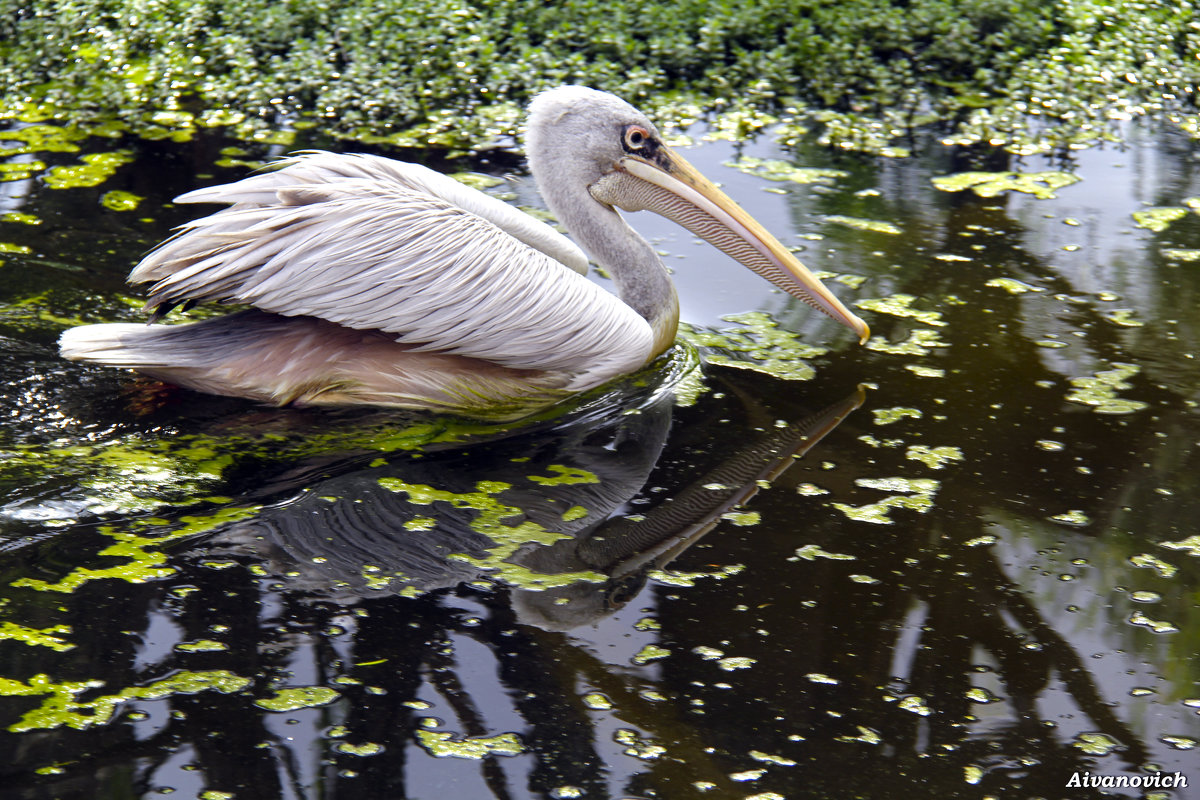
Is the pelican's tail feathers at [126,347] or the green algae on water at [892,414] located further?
the green algae on water at [892,414]

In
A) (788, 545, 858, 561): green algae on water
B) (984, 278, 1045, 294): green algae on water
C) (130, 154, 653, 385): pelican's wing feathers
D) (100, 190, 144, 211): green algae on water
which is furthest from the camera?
(100, 190, 144, 211): green algae on water

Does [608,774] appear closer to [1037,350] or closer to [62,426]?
[62,426]

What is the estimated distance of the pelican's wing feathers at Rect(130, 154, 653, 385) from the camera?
2977 millimetres

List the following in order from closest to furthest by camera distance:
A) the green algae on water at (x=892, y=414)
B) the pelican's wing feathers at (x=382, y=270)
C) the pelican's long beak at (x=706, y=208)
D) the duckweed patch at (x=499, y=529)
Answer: the duckweed patch at (x=499, y=529), the pelican's wing feathers at (x=382, y=270), the green algae on water at (x=892, y=414), the pelican's long beak at (x=706, y=208)

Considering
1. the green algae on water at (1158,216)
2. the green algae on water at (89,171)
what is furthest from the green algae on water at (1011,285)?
the green algae on water at (89,171)

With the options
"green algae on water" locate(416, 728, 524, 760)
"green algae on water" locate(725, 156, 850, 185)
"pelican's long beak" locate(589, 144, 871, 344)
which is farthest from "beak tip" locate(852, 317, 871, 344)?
"green algae on water" locate(416, 728, 524, 760)

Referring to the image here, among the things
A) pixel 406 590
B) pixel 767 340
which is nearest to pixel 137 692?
pixel 406 590

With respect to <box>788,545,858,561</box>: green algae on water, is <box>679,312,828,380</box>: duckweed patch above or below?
above

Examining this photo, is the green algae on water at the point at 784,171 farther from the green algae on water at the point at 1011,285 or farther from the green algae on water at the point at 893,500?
the green algae on water at the point at 893,500

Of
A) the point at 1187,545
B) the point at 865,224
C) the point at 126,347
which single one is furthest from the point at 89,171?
the point at 1187,545

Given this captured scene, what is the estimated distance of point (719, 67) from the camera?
19.4 feet

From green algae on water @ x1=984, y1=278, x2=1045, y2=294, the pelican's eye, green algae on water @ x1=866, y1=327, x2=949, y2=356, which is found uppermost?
the pelican's eye

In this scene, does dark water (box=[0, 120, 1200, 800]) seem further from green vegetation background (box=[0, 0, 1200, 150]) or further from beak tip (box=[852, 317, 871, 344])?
green vegetation background (box=[0, 0, 1200, 150])

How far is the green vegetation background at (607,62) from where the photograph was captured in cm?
544
